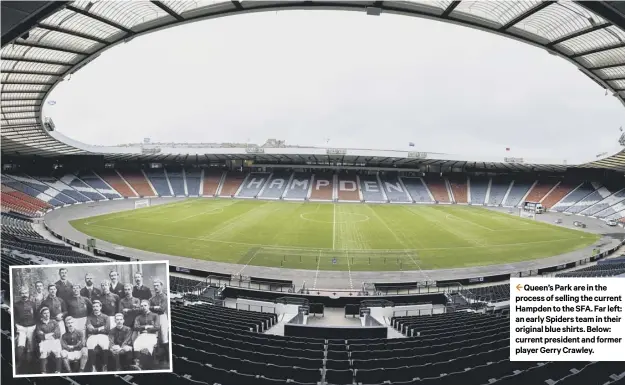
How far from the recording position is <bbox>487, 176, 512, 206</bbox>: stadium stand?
69.7m

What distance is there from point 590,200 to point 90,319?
73.2 meters

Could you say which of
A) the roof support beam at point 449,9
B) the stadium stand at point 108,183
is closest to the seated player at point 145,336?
the roof support beam at point 449,9

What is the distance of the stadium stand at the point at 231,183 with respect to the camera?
73988 millimetres

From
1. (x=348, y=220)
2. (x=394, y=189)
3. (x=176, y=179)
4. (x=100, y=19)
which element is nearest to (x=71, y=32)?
(x=100, y=19)

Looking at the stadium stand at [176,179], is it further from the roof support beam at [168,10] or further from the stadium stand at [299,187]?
the roof support beam at [168,10]

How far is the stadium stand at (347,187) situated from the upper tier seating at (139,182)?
109ft

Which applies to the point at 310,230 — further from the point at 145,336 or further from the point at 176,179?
the point at 176,179

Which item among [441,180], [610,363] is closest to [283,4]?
[610,363]

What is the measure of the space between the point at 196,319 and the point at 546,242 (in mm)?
37133

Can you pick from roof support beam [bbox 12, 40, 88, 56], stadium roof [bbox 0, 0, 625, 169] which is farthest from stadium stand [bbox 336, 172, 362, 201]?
roof support beam [bbox 12, 40, 88, 56]

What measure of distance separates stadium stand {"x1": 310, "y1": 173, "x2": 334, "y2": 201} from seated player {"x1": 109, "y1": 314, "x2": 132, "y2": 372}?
64.5m

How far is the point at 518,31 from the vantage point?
16.4 m

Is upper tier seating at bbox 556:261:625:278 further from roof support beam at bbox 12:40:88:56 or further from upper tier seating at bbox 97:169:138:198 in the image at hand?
upper tier seating at bbox 97:169:138:198

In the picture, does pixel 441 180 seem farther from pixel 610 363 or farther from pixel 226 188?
pixel 610 363
